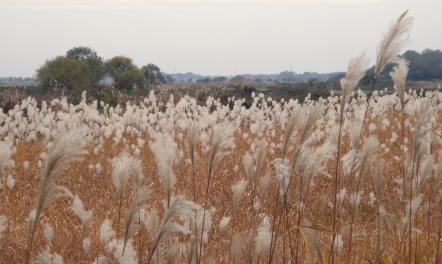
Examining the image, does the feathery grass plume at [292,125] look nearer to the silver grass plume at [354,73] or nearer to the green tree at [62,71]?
the silver grass plume at [354,73]

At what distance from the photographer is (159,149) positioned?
1.57 meters

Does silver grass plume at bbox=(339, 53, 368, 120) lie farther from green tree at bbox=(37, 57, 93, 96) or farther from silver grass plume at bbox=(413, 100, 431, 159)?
green tree at bbox=(37, 57, 93, 96)

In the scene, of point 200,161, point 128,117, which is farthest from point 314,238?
point 128,117

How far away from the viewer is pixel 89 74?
3691 centimetres

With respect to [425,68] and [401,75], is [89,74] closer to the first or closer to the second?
[401,75]

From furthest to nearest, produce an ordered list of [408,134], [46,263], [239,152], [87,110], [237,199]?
[408,134] < [87,110] < [239,152] < [237,199] < [46,263]

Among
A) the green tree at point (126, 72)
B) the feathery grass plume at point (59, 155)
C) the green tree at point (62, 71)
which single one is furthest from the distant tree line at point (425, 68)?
the feathery grass plume at point (59, 155)

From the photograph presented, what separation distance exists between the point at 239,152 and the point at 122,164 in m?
Answer: 4.63

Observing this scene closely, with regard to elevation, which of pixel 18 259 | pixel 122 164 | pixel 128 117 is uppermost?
pixel 122 164

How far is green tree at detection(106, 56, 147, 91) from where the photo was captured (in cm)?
4522

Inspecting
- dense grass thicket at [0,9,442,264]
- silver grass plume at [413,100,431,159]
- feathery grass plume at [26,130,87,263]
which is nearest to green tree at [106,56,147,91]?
dense grass thicket at [0,9,442,264]

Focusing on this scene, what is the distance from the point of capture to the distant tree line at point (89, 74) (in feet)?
86.9

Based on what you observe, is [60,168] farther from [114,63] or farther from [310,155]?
[114,63]

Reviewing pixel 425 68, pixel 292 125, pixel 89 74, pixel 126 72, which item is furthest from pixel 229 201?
pixel 425 68
